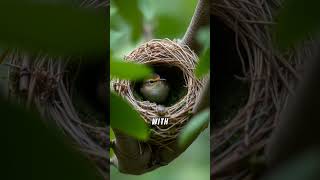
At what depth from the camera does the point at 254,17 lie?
1055 millimetres

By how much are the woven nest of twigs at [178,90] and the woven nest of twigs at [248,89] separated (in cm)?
9

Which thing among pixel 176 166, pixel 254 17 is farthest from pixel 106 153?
pixel 254 17

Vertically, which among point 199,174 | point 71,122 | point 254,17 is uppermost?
point 254,17

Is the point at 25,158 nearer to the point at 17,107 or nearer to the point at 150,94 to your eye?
the point at 17,107

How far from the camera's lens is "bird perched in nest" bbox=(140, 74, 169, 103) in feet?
3.69

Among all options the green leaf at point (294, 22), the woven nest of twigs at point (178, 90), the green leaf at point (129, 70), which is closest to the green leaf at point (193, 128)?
the woven nest of twigs at point (178, 90)

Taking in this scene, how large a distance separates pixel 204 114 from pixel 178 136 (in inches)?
3.8

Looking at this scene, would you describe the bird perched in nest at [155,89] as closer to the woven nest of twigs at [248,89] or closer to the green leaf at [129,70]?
the woven nest of twigs at [248,89]

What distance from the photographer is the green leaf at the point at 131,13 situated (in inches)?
37.7

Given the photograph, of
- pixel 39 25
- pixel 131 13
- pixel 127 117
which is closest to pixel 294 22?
pixel 39 25

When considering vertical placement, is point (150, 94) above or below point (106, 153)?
above

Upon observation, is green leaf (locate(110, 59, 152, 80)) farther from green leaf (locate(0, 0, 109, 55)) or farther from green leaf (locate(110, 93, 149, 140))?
green leaf (locate(0, 0, 109, 55))

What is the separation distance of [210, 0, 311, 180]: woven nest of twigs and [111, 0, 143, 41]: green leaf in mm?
195

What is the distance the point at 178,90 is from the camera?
1152 mm
